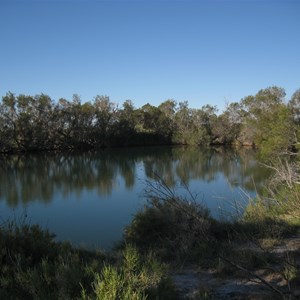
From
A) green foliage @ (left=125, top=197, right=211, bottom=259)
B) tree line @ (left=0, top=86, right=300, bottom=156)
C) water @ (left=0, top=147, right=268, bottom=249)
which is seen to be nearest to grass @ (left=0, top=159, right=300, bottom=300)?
green foliage @ (left=125, top=197, right=211, bottom=259)

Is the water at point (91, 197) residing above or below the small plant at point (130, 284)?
below

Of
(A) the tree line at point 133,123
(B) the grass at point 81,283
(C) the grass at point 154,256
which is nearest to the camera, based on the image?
(B) the grass at point 81,283

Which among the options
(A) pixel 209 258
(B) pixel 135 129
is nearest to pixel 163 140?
(B) pixel 135 129

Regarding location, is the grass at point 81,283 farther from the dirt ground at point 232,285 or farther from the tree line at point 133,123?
the tree line at point 133,123

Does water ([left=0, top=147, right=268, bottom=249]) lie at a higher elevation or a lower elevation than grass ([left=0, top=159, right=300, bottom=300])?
lower

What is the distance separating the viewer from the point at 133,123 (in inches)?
2325

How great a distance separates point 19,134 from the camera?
44.1 meters

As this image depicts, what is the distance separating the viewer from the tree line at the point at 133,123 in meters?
41.1

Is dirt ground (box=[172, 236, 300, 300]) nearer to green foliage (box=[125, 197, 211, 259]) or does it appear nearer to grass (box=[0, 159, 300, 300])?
grass (box=[0, 159, 300, 300])

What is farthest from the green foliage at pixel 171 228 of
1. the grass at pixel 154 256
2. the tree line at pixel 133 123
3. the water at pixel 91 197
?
the tree line at pixel 133 123

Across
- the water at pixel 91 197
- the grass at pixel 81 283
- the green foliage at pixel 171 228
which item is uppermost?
the grass at pixel 81 283

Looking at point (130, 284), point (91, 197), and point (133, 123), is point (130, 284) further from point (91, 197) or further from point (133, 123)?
point (133, 123)

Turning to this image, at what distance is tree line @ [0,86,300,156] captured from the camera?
41094mm

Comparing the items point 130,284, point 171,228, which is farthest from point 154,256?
point 171,228
